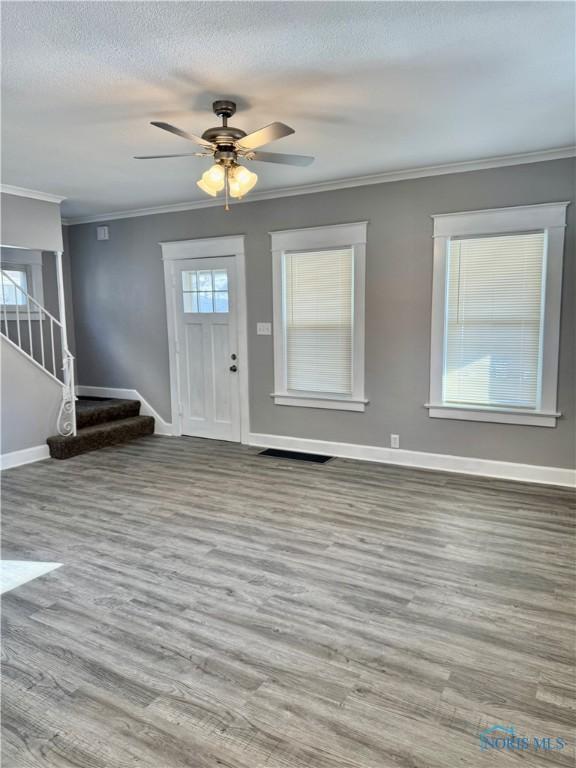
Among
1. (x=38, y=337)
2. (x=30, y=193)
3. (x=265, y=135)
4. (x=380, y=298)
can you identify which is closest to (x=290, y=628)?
(x=265, y=135)

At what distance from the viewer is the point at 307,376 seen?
5098 mm

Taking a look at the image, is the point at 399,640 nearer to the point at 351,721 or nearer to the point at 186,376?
the point at 351,721

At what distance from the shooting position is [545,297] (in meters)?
3.94

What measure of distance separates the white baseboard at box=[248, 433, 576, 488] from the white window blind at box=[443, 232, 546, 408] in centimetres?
54

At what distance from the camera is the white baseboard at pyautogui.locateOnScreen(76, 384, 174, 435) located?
612 centimetres

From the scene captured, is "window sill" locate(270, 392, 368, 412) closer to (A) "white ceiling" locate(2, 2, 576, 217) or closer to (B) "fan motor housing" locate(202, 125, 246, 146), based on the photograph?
(A) "white ceiling" locate(2, 2, 576, 217)

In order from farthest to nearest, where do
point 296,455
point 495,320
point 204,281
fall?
point 204,281
point 296,455
point 495,320

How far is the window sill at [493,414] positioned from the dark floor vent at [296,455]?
3.72 ft

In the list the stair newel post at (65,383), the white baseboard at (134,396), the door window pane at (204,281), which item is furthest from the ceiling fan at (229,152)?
the white baseboard at (134,396)

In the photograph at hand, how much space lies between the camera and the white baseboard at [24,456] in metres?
4.84

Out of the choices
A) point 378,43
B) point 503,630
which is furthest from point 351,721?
point 378,43

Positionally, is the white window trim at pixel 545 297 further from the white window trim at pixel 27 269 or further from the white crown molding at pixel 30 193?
the white window trim at pixel 27 269

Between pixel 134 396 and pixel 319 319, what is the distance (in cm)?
273

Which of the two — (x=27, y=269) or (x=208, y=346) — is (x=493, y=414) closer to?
(x=208, y=346)
